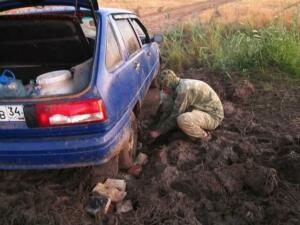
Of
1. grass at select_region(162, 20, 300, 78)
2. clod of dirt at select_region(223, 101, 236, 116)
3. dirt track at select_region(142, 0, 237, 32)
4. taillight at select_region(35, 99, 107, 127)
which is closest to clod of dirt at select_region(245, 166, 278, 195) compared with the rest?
taillight at select_region(35, 99, 107, 127)

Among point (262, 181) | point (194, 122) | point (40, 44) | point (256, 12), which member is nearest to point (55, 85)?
point (40, 44)

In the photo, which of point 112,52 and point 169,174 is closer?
point 112,52

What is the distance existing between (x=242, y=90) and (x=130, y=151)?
2896 mm

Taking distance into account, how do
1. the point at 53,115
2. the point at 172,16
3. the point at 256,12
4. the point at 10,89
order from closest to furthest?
the point at 53,115 → the point at 10,89 → the point at 256,12 → the point at 172,16

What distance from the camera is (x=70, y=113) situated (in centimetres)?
337

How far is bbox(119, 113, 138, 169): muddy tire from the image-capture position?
14.0ft

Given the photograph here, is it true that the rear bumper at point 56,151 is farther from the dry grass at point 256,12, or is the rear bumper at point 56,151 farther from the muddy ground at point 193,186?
the dry grass at point 256,12

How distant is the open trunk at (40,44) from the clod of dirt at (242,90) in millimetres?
2830

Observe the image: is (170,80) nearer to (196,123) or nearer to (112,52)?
(196,123)

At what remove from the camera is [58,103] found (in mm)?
3354

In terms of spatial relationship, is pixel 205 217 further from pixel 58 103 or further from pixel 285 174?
pixel 58 103

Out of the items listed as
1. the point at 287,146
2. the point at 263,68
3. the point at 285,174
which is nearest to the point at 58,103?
the point at 285,174

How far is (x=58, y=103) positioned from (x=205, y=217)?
4.95 feet

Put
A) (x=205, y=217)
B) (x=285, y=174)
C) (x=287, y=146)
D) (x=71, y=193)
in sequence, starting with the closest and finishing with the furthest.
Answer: (x=205, y=217), (x=71, y=193), (x=285, y=174), (x=287, y=146)
